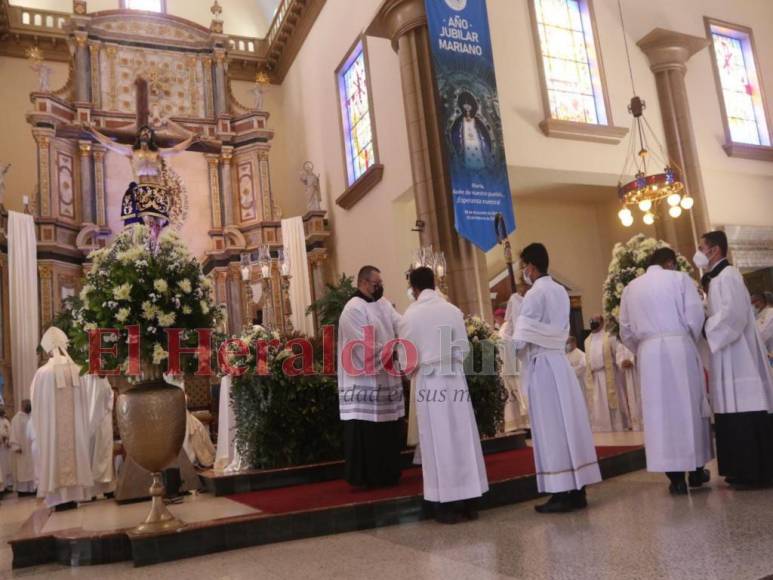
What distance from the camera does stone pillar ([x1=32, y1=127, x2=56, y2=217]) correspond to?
15.5 meters

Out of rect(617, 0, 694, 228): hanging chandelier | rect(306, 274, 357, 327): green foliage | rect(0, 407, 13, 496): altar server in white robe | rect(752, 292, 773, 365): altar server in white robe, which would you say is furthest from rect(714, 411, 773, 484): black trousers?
rect(0, 407, 13, 496): altar server in white robe

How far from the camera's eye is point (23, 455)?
441 inches

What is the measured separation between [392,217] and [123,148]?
24.0ft

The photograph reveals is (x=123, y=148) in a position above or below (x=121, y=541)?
above

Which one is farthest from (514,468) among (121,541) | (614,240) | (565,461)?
(614,240)

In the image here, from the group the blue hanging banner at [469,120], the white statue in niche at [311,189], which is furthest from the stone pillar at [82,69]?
the blue hanging banner at [469,120]

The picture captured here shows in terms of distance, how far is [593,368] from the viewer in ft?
34.9

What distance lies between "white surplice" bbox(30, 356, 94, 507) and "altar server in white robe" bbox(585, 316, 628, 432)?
6917 mm

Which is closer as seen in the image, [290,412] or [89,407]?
→ [290,412]

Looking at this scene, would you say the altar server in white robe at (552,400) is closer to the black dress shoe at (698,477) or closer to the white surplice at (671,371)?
the white surplice at (671,371)

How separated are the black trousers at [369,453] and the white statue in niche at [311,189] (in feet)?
37.8

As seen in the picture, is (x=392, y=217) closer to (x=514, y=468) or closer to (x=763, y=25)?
(x=514, y=468)

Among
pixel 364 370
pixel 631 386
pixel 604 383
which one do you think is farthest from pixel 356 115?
pixel 364 370

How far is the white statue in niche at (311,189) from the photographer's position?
17.0 metres
